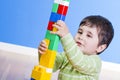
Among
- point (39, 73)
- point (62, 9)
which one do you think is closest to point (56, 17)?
point (62, 9)

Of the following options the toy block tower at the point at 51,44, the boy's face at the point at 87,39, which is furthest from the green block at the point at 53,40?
the boy's face at the point at 87,39

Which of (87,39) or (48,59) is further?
(87,39)

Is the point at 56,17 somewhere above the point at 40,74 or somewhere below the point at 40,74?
above

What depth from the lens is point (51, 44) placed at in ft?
2.38

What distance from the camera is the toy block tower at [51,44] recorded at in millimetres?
706

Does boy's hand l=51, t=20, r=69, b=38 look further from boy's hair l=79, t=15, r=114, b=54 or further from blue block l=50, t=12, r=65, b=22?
boy's hair l=79, t=15, r=114, b=54

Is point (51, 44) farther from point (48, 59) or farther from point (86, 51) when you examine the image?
point (86, 51)

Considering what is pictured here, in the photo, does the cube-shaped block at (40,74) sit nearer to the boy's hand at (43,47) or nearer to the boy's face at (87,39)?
the boy's hand at (43,47)

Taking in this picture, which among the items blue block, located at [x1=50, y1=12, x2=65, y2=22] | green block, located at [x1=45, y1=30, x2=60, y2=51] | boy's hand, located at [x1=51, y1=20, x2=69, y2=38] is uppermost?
blue block, located at [x1=50, y1=12, x2=65, y2=22]

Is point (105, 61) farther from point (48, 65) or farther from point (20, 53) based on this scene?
point (48, 65)

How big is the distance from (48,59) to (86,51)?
183 millimetres

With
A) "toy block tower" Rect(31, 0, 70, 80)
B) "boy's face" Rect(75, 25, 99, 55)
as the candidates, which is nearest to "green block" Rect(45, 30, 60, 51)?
"toy block tower" Rect(31, 0, 70, 80)

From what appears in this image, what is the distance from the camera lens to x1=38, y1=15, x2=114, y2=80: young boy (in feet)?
2.57

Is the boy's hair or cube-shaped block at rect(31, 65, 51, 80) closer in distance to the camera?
cube-shaped block at rect(31, 65, 51, 80)
